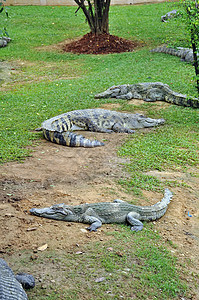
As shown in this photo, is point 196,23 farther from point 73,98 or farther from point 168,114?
point 73,98

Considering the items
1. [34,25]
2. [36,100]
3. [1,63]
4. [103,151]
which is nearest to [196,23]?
[103,151]

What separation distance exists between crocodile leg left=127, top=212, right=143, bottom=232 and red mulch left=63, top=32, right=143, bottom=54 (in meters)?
13.8

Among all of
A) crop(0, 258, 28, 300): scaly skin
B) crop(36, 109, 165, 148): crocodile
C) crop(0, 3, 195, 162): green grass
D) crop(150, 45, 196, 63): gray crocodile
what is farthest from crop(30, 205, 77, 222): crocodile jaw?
crop(150, 45, 196, 63): gray crocodile

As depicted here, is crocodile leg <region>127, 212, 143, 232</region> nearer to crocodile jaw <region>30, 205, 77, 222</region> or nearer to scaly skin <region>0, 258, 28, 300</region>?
crocodile jaw <region>30, 205, 77, 222</region>

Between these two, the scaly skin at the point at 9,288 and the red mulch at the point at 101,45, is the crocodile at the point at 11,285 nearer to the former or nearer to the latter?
the scaly skin at the point at 9,288

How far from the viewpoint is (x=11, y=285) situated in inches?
128

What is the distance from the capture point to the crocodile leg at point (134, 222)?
17.1 ft

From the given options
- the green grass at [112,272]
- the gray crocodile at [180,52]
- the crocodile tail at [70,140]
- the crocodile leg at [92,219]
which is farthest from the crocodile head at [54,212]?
the gray crocodile at [180,52]

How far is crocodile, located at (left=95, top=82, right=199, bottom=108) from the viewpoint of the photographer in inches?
456

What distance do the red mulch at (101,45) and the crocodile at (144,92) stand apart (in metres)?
6.60

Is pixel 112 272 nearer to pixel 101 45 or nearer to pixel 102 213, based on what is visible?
pixel 102 213

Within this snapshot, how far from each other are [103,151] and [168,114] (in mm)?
Result: 3417

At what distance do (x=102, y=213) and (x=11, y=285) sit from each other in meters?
2.22

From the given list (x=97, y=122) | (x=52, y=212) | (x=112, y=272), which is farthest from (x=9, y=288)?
(x=97, y=122)
